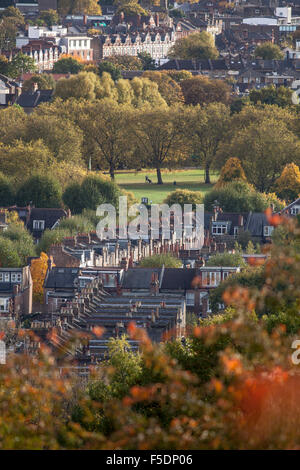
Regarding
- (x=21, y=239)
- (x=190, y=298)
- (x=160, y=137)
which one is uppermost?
(x=190, y=298)

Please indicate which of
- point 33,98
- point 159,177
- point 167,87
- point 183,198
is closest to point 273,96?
point 167,87

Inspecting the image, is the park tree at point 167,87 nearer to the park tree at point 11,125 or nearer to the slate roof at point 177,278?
the park tree at point 11,125

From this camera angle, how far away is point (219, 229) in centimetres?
6825

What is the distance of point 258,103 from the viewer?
333ft

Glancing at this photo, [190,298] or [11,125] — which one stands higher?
[190,298]

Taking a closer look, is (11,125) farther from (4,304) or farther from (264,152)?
(4,304)

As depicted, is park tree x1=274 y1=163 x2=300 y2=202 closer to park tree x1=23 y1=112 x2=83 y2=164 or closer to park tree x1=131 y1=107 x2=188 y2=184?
park tree x1=23 y1=112 x2=83 y2=164

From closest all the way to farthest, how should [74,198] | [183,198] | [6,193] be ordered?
[74,198], [183,198], [6,193]

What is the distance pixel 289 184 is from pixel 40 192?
559 inches

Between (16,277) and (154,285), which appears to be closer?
(154,285)

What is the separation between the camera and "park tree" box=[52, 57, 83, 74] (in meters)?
130

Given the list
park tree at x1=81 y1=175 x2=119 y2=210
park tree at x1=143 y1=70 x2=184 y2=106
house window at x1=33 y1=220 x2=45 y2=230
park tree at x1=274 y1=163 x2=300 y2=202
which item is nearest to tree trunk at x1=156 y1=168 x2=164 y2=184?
park tree at x1=274 y1=163 x2=300 y2=202

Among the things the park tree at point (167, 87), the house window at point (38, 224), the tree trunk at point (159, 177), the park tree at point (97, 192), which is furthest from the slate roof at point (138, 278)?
the park tree at point (167, 87)

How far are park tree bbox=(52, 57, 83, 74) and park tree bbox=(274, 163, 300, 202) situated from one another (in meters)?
49.8
